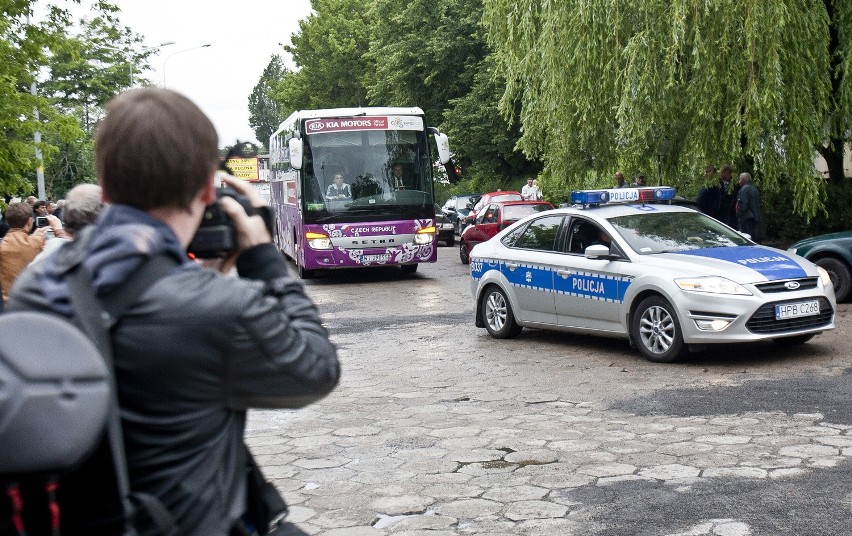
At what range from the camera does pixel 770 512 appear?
5453 millimetres

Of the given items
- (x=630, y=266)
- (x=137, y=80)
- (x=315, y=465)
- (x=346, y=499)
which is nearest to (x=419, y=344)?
(x=630, y=266)

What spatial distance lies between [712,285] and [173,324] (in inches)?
341

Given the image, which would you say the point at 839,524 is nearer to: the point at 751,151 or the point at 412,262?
the point at 751,151

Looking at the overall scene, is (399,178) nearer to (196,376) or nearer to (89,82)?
(196,376)

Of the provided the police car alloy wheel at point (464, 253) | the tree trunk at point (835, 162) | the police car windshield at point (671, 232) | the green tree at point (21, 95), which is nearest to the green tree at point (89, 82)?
the police car alloy wheel at point (464, 253)

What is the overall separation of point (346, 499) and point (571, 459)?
1.49 meters

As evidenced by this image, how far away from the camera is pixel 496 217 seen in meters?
24.6

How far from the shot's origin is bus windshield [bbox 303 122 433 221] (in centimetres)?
2138

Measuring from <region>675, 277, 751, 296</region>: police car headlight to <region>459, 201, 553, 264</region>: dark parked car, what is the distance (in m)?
14.0

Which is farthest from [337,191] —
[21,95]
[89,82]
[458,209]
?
[89,82]

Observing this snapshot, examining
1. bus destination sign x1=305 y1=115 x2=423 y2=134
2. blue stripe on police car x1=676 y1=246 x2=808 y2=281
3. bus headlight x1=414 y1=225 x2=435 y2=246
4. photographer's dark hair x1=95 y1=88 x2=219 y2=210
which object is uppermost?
bus destination sign x1=305 y1=115 x2=423 y2=134

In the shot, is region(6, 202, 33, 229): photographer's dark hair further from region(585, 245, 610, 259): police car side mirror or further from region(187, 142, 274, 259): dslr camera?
region(187, 142, 274, 259): dslr camera

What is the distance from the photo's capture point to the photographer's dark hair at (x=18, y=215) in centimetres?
946

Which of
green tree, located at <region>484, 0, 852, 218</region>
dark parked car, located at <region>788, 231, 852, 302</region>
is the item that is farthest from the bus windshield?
dark parked car, located at <region>788, 231, 852, 302</region>
